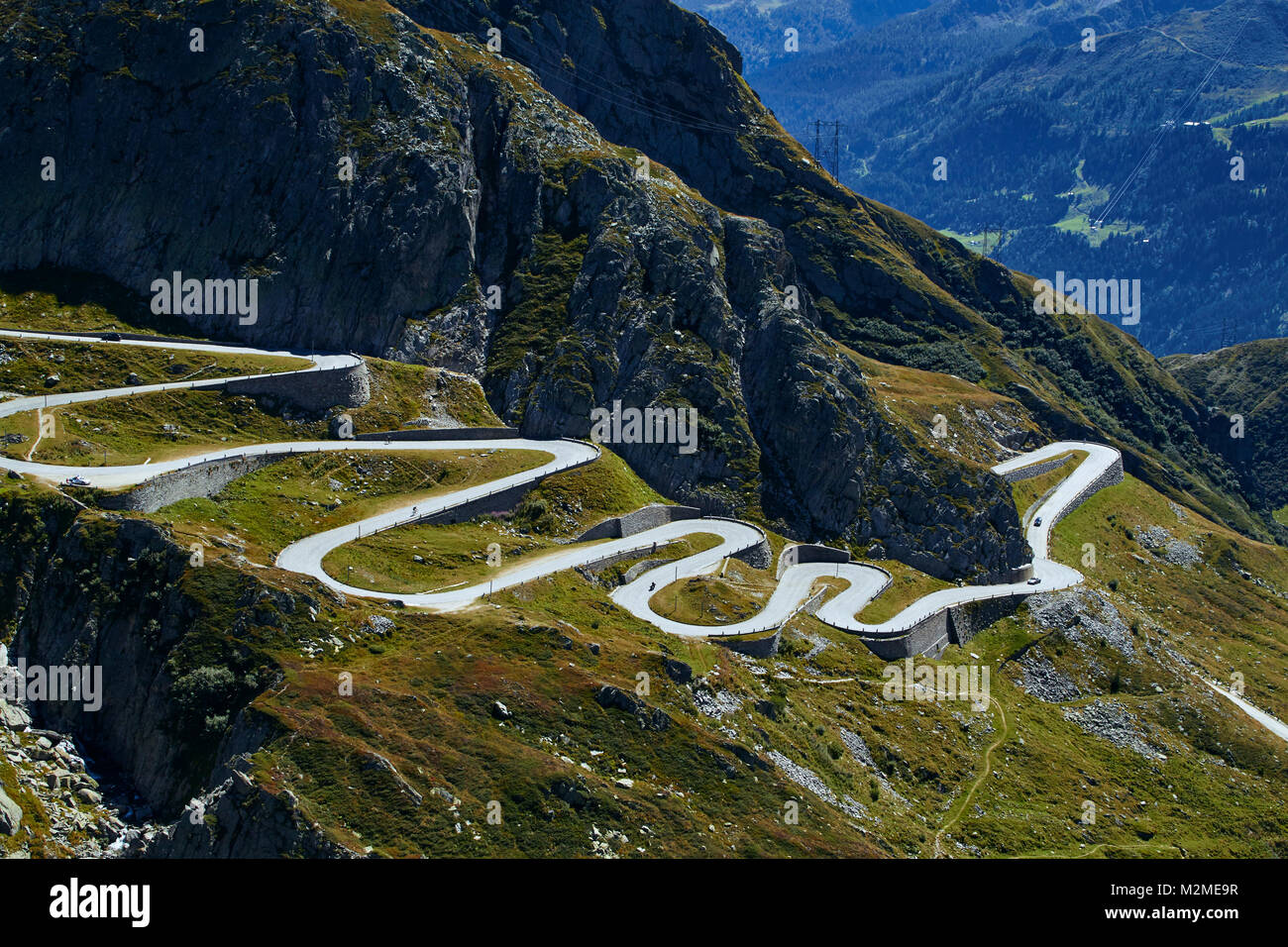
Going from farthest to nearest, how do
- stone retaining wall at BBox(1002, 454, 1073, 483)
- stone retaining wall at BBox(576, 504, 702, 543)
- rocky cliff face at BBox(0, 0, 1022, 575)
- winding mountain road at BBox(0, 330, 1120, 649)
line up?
1. stone retaining wall at BBox(1002, 454, 1073, 483)
2. rocky cliff face at BBox(0, 0, 1022, 575)
3. stone retaining wall at BBox(576, 504, 702, 543)
4. winding mountain road at BBox(0, 330, 1120, 649)

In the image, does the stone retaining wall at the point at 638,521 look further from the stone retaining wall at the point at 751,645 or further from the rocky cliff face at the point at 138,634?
the rocky cliff face at the point at 138,634

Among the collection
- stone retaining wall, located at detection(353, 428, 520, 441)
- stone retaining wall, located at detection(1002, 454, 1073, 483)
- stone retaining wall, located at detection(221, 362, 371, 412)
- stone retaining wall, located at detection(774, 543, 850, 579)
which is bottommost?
stone retaining wall, located at detection(774, 543, 850, 579)

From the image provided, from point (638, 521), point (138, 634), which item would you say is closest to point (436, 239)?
point (638, 521)

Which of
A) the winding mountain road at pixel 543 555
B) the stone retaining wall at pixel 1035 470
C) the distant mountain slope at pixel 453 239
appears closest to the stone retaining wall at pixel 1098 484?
the stone retaining wall at pixel 1035 470

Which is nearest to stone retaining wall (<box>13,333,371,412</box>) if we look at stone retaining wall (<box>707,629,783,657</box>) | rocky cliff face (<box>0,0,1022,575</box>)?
rocky cliff face (<box>0,0,1022,575</box>)

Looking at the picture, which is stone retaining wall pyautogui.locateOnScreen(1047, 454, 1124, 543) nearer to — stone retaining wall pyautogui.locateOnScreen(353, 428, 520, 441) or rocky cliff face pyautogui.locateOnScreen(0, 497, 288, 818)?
stone retaining wall pyautogui.locateOnScreen(353, 428, 520, 441)

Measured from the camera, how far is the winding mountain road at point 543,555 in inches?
3110

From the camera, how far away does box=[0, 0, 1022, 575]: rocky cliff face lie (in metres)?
122

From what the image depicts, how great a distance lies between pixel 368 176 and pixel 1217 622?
119 metres

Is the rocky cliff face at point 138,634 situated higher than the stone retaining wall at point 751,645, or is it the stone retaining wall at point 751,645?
the rocky cliff face at point 138,634

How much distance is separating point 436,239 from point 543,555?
53554 millimetres

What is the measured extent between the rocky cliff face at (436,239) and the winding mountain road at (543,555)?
8591 millimetres

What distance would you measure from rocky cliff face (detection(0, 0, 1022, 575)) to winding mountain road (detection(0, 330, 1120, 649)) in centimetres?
859

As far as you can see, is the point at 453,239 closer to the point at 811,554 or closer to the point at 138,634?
the point at 811,554
